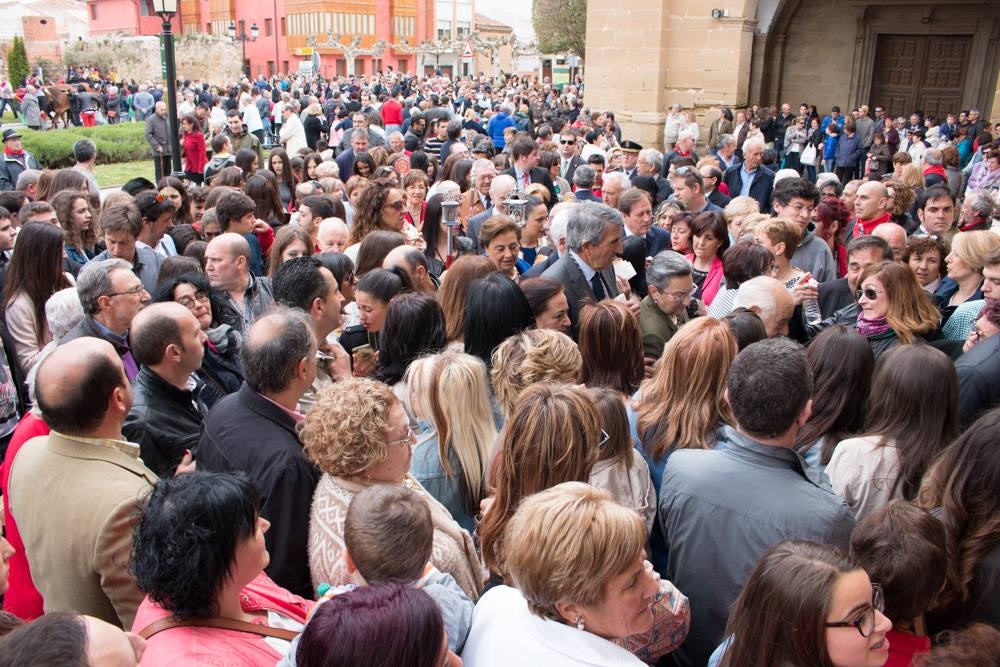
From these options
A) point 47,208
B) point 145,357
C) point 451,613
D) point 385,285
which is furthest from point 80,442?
point 47,208

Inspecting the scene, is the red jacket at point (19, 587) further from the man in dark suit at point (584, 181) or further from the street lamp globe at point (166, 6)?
the street lamp globe at point (166, 6)

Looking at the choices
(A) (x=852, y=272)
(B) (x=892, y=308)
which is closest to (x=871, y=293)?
(B) (x=892, y=308)

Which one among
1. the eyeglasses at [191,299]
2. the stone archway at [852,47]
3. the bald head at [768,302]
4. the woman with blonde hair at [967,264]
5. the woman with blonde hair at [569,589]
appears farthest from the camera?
the stone archway at [852,47]

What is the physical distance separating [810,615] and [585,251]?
3242mm

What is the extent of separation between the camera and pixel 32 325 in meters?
4.48

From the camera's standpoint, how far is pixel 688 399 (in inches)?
120

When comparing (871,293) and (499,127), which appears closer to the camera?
(871,293)

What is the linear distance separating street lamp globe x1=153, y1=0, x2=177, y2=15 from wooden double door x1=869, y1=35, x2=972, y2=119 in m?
15.5

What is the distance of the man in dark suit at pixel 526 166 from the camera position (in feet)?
28.1

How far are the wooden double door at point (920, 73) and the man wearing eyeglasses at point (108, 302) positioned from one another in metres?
18.2

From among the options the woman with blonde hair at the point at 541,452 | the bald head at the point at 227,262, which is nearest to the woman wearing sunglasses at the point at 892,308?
the woman with blonde hair at the point at 541,452

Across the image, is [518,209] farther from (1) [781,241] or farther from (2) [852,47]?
(2) [852,47]

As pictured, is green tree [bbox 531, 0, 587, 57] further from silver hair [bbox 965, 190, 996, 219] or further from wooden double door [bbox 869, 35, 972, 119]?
silver hair [bbox 965, 190, 996, 219]

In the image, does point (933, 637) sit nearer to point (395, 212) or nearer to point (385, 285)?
point (385, 285)
